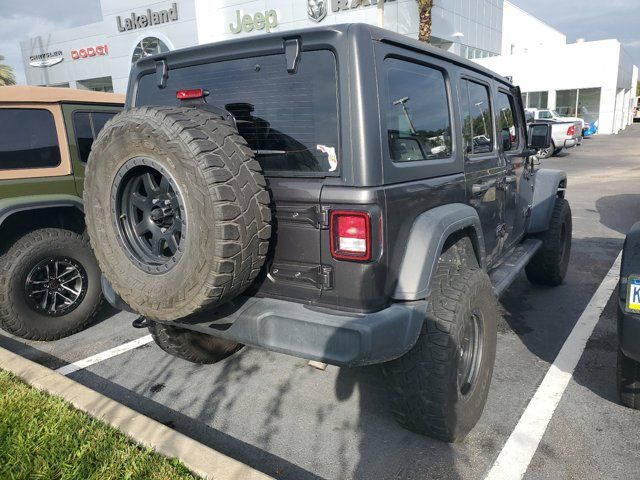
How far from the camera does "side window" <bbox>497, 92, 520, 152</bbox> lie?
3884 millimetres

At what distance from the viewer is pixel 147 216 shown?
2.41 m

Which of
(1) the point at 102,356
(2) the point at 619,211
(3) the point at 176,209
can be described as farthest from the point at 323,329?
(2) the point at 619,211

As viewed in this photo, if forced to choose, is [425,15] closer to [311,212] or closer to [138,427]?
[311,212]

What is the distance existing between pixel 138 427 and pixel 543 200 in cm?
406

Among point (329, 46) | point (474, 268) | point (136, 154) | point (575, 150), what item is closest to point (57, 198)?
point (136, 154)

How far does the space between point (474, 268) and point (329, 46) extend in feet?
4.75

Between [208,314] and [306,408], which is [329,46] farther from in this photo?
[306,408]

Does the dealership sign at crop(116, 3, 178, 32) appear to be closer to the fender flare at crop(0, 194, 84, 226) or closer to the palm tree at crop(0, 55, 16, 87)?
the palm tree at crop(0, 55, 16, 87)

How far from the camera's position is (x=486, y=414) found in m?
2.90

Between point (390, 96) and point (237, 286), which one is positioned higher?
point (390, 96)

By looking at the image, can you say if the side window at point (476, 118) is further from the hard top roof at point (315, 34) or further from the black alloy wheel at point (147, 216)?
the black alloy wheel at point (147, 216)

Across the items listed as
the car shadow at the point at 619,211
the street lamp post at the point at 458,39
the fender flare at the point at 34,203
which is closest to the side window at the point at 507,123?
the fender flare at the point at 34,203

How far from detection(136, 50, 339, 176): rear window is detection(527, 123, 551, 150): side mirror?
2.78 meters

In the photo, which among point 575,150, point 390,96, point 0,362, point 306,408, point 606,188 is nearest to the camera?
point 390,96
